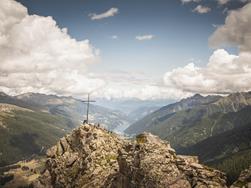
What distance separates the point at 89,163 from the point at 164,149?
99.9ft

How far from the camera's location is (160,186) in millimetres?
68000

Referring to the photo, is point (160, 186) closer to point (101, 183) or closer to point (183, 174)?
point (183, 174)

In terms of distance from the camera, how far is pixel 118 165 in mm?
93062

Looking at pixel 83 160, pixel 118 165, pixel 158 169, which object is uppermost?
pixel 158 169

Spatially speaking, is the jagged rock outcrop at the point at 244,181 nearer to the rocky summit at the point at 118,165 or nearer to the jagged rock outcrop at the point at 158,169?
the jagged rock outcrop at the point at 158,169

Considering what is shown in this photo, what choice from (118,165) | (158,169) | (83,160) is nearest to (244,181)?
(158,169)

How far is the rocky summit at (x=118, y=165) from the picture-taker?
69.6 meters

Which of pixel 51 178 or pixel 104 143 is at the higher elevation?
pixel 104 143

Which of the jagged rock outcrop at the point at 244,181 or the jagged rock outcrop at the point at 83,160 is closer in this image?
the jagged rock outcrop at the point at 244,181

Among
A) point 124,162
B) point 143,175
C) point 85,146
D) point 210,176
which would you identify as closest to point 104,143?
point 85,146

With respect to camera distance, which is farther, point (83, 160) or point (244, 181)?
point (83, 160)

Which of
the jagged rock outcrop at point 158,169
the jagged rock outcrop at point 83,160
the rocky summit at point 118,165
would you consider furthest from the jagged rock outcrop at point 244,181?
the jagged rock outcrop at point 83,160

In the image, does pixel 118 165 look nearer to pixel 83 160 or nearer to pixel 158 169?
pixel 83 160

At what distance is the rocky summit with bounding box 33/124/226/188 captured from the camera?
6962 centimetres
